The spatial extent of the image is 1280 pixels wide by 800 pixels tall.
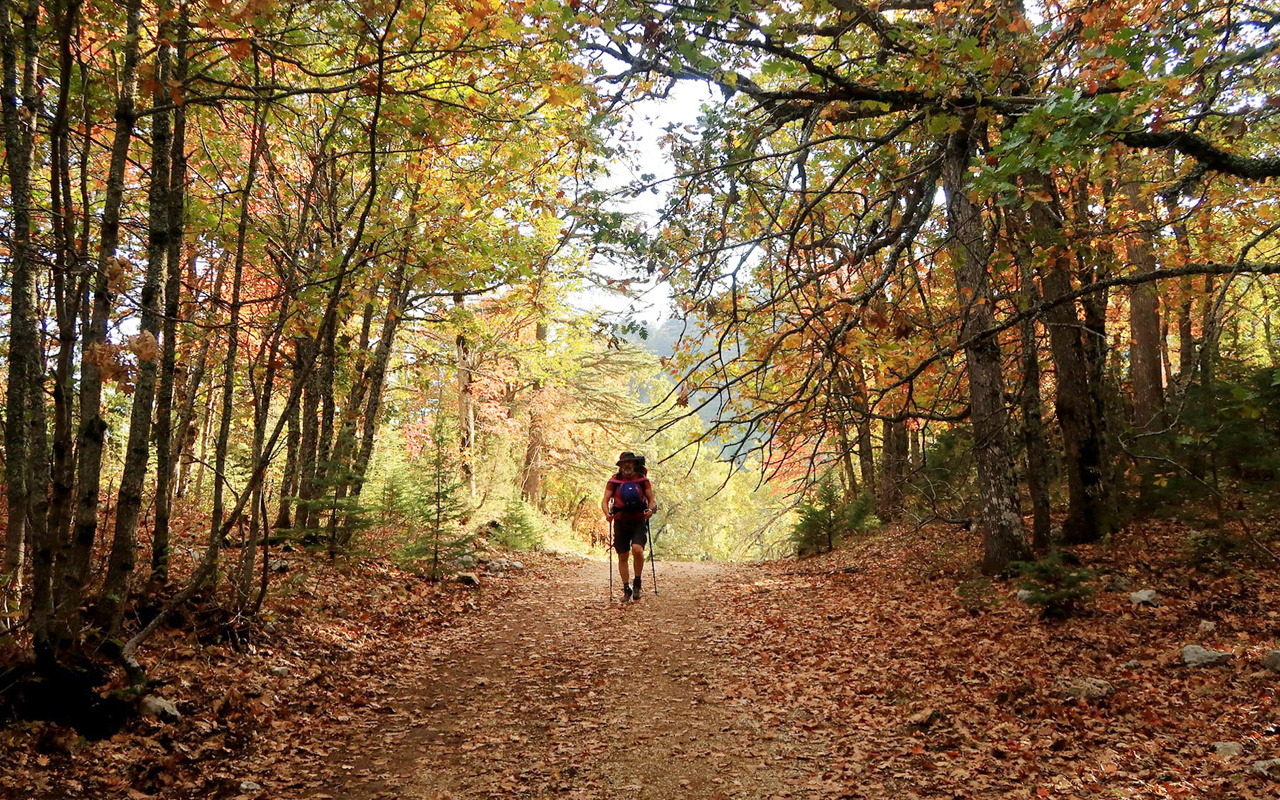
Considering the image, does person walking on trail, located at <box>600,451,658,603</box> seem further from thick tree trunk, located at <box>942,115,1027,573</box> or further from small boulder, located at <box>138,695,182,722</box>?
small boulder, located at <box>138,695,182,722</box>

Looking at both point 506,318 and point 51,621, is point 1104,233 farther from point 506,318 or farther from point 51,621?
point 506,318

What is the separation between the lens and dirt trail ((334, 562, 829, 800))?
4398 mm

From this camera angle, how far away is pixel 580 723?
5457 mm

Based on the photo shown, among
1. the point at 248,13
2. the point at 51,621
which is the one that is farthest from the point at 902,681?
the point at 248,13

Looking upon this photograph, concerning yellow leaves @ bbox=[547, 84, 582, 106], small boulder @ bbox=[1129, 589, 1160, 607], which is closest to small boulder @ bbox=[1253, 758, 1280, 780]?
small boulder @ bbox=[1129, 589, 1160, 607]

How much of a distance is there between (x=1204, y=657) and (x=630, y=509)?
22.1 feet

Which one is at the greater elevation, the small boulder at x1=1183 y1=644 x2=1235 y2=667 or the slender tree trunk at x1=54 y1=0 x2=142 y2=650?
the slender tree trunk at x1=54 y1=0 x2=142 y2=650

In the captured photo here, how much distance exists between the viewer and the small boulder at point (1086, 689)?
529 cm

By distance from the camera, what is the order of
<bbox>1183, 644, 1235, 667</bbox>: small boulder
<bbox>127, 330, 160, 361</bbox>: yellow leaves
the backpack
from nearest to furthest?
<bbox>127, 330, 160, 361</bbox>: yellow leaves → <bbox>1183, 644, 1235, 667</bbox>: small boulder → the backpack

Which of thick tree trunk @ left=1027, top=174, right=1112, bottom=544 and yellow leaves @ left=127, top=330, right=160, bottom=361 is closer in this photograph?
yellow leaves @ left=127, top=330, right=160, bottom=361

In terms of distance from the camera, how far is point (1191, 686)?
17.6 ft

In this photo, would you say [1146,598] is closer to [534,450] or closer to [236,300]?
[236,300]

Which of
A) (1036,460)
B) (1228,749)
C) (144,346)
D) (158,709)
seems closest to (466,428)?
(1036,460)

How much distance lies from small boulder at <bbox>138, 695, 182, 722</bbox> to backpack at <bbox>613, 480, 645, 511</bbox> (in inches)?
245
